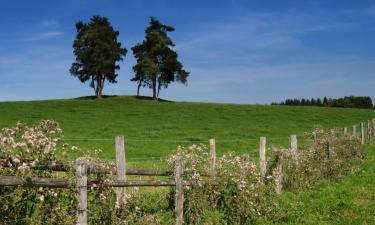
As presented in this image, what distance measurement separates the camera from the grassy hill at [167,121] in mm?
35163

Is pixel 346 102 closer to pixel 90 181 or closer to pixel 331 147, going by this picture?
pixel 331 147

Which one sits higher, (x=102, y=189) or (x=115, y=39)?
(x=115, y=39)

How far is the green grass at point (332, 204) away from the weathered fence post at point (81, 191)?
5292 millimetres

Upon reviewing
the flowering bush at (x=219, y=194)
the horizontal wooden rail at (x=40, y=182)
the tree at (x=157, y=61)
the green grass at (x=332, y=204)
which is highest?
the tree at (x=157, y=61)

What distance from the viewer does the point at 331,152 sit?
2055 centimetres

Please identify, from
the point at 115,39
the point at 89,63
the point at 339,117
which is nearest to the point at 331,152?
the point at 339,117

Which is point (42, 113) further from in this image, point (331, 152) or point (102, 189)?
point (102, 189)

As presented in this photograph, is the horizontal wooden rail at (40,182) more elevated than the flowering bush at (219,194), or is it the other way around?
the horizontal wooden rail at (40,182)

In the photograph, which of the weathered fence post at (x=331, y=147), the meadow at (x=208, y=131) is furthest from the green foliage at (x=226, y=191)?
the weathered fence post at (x=331, y=147)

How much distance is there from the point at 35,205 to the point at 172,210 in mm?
4377

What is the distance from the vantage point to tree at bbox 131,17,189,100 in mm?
75250

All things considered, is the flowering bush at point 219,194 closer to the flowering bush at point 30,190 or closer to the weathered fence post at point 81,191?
the weathered fence post at point 81,191

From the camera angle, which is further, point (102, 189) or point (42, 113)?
point (42, 113)

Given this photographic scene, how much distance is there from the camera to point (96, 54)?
71250 millimetres
